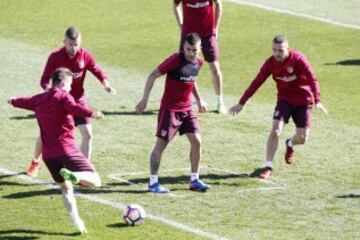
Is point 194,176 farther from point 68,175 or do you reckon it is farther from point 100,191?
point 68,175

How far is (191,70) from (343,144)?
433 cm

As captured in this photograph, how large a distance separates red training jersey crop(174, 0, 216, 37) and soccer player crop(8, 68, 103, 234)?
26.8 feet

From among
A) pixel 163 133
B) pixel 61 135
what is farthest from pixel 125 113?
pixel 61 135

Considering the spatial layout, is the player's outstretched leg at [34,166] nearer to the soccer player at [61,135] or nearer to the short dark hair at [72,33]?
the short dark hair at [72,33]

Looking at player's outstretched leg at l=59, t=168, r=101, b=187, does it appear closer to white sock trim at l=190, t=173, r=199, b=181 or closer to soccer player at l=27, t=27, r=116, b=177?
white sock trim at l=190, t=173, r=199, b=181

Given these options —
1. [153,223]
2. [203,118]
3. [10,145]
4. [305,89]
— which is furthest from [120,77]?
[153,223]

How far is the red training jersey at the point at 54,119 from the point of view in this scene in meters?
13.7

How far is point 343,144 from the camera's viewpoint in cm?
1916

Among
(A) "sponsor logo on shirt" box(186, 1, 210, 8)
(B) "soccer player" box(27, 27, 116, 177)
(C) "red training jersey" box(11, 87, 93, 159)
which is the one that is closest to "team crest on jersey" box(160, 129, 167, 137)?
(B) "soccer player" box(27, 27, 116, 177)

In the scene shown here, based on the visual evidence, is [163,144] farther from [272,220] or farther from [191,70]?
[272,220]

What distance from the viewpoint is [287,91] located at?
17.2 metres

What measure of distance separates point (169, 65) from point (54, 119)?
96.7 inches

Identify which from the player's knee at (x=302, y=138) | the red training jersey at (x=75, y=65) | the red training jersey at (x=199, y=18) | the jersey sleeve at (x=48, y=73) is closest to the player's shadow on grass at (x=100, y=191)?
the red training jersey at (x=75, y=65)

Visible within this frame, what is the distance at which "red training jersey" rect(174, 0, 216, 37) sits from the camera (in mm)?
21781
